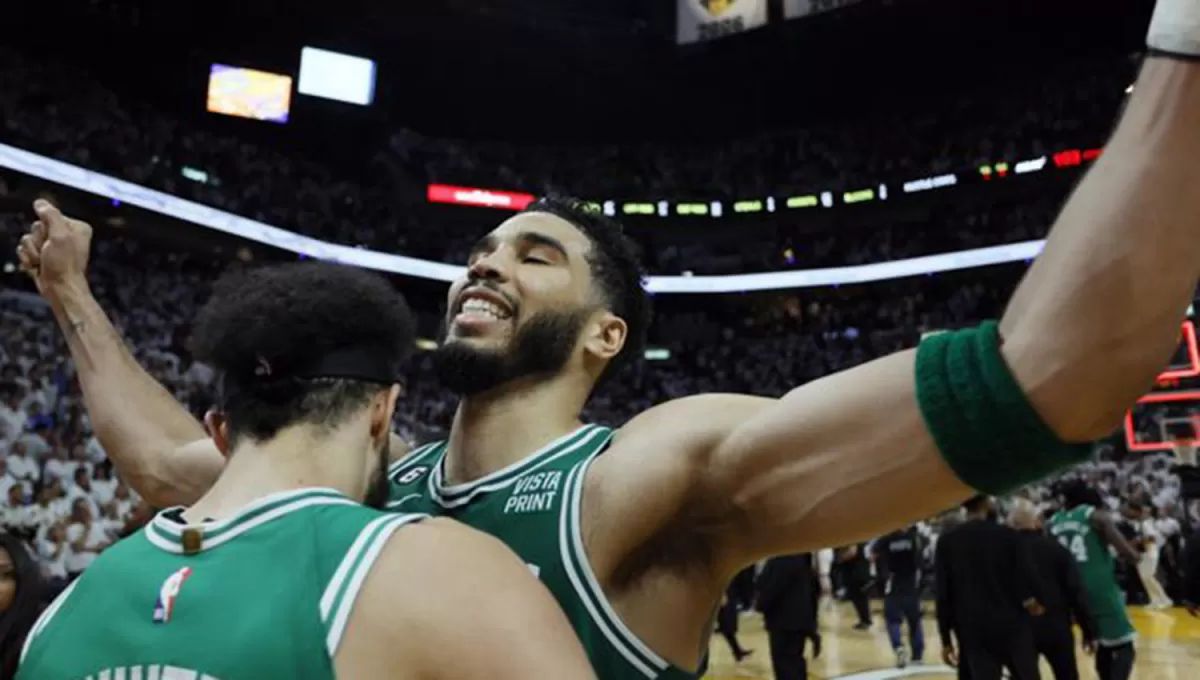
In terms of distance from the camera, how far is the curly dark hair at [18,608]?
3.22 metres

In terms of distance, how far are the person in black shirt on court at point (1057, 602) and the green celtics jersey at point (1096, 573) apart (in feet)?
1.65

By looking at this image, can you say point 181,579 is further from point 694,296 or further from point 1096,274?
point 694,296

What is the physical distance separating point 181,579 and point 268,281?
1.60ft

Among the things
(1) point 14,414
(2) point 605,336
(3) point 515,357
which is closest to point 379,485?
(3) point 515,357

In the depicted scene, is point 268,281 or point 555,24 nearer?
point 268,281

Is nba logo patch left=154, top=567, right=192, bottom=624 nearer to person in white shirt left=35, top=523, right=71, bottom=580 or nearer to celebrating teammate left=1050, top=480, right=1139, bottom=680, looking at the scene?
celebrating teammate left=1050, top=480, right=1139, bottom=680

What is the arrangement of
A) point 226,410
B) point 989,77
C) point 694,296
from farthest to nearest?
point 694,296 → point 989,77 → point 226,410

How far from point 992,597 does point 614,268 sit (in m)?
4.68

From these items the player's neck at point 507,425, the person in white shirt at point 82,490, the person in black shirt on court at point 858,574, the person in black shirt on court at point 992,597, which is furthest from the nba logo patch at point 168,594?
the person in black shirt on court at point 858,574

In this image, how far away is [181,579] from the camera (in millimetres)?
1237

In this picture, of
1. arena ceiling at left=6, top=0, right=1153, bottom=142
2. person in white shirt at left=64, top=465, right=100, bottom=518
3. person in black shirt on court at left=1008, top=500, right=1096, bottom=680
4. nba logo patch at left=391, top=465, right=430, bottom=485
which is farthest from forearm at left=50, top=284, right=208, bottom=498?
arena ceiling at left=6, top=0, right=1153, bottom=142

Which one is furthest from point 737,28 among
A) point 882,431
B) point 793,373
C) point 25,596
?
point 882,431

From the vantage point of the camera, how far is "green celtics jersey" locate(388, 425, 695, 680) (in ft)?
5.38

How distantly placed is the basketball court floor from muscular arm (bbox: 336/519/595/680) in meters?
8.15
